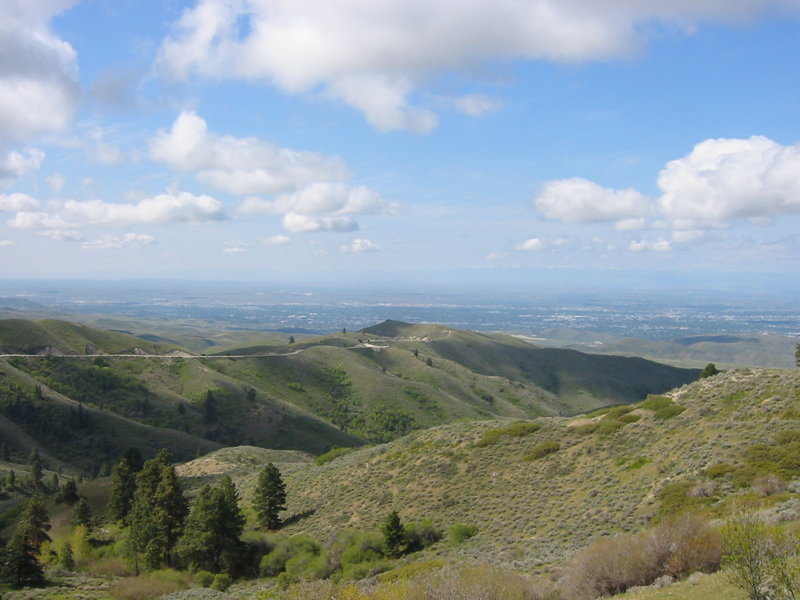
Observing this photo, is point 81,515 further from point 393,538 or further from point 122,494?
point 393,538

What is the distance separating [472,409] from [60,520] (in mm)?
124995

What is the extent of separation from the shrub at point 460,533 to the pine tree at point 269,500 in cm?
1834

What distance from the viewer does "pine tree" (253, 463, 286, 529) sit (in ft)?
149

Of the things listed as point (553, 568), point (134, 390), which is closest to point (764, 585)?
point (553, 568)

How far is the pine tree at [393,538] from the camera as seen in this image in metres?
32.6

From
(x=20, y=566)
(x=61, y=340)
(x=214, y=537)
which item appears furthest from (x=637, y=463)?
(x=61, y=340)

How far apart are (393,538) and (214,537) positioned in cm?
1502

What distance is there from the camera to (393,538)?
1297 inches

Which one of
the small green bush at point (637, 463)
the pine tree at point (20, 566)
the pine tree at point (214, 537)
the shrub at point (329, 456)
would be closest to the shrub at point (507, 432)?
the small green bush at point (637, 463)

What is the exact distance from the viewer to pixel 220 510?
3978 cm

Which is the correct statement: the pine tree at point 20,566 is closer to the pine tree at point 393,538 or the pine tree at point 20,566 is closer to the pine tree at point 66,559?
the pine tree at point 66,559

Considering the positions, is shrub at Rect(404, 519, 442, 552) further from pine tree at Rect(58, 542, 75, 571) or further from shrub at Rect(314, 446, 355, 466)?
pine tree at Rect(58, 542, 75, 571)

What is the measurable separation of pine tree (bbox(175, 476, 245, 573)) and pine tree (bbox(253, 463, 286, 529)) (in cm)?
438

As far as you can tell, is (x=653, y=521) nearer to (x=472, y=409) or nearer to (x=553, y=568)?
(x=553, y=568)
